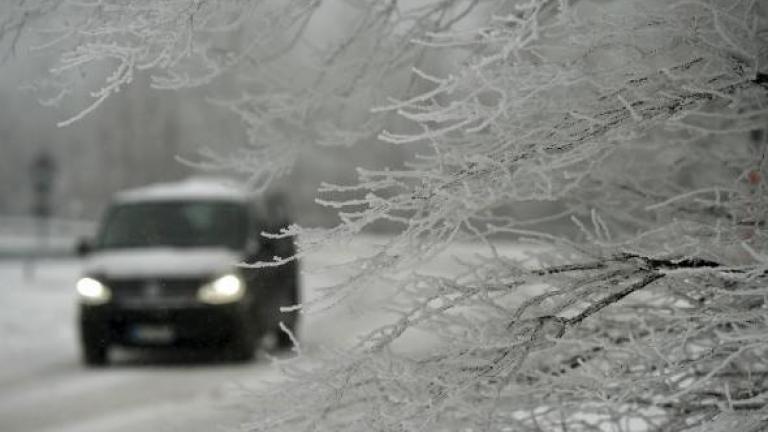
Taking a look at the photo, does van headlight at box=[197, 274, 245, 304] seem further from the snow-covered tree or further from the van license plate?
the snow-covered tree

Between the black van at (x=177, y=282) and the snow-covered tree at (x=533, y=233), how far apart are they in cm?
636

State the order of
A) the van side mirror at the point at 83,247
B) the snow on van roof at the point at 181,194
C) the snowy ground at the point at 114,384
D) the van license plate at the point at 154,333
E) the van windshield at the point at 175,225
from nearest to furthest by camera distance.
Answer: the snowy ground at the point at 114,384 < the van license plate at the point at 154,333 < the van side mirror at the point at 83,247 < the van windshield at the point at 175,225 < the snow on van roof at the point at 181,194

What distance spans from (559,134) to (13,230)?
164 feet

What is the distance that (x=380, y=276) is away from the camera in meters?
2.93

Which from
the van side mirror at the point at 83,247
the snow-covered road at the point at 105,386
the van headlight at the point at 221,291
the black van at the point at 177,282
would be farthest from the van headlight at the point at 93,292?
the van headlight at the point at 221,291

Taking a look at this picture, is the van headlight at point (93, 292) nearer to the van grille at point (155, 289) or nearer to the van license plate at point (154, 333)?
the van grille at point (155, 289)

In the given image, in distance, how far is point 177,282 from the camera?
10.3 metres

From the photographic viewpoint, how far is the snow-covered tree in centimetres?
283

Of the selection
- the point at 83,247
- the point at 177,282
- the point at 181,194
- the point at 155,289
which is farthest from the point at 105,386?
the point at 181,194

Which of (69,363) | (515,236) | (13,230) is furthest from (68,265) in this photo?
(515,236)

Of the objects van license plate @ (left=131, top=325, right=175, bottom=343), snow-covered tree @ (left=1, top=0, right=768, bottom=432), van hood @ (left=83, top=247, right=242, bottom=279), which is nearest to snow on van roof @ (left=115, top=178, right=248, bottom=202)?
van hood @ (left=83, top=247, right=242, bottom=279)

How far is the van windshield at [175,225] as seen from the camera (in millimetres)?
10984

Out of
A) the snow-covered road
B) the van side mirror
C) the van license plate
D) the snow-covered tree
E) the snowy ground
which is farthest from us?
the van side mirror

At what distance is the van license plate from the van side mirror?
1.03 metres
